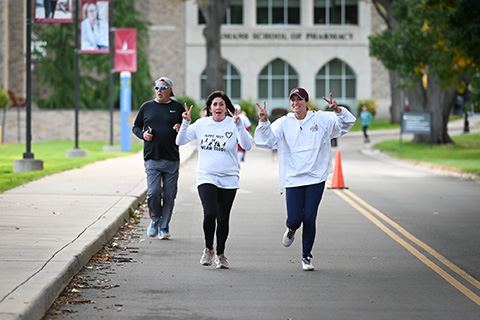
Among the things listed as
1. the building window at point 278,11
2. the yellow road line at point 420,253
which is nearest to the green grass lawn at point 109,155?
the yellow road line at point 420,253

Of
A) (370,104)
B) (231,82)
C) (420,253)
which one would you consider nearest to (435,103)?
(370,104)

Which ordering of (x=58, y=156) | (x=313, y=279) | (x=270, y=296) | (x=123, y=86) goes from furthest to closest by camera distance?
(x=123, y=86), (x=58, y=156), (x=313, y=279), (x=270, y=296)

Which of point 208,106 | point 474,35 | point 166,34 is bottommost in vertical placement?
point 208,106

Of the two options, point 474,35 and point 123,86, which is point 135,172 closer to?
Answer: point 474,35

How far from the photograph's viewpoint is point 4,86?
2112 inches

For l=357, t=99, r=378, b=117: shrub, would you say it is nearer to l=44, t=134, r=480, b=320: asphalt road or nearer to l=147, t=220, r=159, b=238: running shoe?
l=44, t=134, r=480, b=320: asphalt road

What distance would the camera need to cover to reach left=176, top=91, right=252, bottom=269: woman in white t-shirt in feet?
33.0

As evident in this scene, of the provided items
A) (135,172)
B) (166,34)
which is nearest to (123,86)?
(135,172)

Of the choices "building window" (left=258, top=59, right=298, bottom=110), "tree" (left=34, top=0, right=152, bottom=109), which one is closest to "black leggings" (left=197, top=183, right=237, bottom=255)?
"tree" (left=34, top=0, right=152, bottom=109)

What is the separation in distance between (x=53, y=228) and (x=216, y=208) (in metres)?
2.73

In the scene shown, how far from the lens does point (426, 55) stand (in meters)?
36.5

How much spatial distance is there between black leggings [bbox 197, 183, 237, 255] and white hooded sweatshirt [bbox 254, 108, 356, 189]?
63 centimetres

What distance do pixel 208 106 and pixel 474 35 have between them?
1730 centimetres

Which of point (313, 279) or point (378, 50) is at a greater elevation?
point (378, 50)
